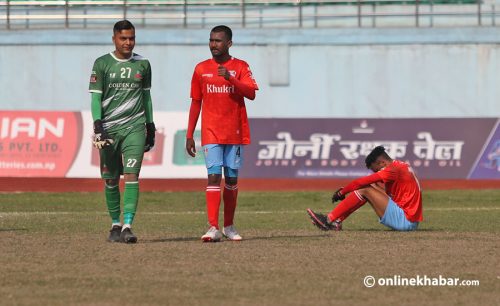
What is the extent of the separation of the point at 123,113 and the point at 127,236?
130 centimetres

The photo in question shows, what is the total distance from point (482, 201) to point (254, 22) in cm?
1294

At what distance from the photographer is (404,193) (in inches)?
563

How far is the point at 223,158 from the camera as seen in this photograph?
12.7 meters

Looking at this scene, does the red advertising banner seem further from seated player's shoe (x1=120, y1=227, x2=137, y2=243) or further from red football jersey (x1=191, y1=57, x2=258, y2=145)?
seated player's shoe (x1=120, y1=227, x2=137, y2=243)

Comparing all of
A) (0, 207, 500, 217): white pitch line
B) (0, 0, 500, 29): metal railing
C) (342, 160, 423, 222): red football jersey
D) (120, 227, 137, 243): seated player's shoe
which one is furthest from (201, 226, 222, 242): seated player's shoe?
(0, 0, 500, 29): metal railing

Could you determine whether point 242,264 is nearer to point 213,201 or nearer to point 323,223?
point 213,201

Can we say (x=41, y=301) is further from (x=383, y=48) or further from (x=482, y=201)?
(x=383, y=48)

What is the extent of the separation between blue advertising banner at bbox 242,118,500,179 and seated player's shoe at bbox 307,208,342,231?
14.3 meters

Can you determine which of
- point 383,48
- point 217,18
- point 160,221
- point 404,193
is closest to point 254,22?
point 217,18

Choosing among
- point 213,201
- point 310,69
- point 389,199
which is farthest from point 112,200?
point 310,69

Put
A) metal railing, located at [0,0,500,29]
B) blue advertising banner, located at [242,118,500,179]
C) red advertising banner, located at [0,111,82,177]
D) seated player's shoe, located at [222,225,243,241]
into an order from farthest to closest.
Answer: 1. metal railing, located at [0,0,500,29]
2. blue advertising banner, located at [242,118,500,179]
3. red advertising banner, located at [0,111,82,177]
4. seated player's shoe, located at [222,225,243,241]

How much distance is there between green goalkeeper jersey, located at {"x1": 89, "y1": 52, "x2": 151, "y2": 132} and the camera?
40.9ft

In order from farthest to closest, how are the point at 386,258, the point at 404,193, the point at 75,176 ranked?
1. the point at 75,176
2. the point at 404,193
3. the point at 386,258

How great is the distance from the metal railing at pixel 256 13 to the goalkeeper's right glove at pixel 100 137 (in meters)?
22.3
